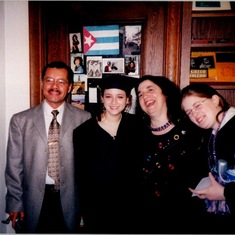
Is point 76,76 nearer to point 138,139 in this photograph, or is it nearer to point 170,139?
point 138,139

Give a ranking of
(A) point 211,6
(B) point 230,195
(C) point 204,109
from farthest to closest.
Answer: (A) point 211,6
(C) point 204,109
(B) point 230,195

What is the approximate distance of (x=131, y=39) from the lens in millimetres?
2025

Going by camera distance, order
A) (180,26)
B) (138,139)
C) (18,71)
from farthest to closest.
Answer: (18,71) < (180,26) < (138,139)

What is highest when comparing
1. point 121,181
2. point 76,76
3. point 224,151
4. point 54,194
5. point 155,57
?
point 155,57

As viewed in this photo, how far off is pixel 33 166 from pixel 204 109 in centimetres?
119

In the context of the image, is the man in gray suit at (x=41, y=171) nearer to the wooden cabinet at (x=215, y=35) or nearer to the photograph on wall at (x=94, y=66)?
the photograph on wall at (x=94, y=66)

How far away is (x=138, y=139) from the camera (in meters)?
1.63

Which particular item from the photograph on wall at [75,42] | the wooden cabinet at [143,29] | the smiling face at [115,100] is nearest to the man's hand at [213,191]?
the smiling face at [115,100]

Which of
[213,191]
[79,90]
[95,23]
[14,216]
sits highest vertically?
[95,23]

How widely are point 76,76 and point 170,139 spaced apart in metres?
1.05

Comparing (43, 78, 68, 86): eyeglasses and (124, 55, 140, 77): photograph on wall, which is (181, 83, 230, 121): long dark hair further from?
(43, 78, 68, 86): eyeglasses

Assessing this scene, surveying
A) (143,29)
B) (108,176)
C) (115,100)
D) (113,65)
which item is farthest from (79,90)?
(108,176)

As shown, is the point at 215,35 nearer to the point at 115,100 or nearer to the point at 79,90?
the point at 115,100

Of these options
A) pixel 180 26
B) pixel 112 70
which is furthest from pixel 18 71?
pixel 180 26
